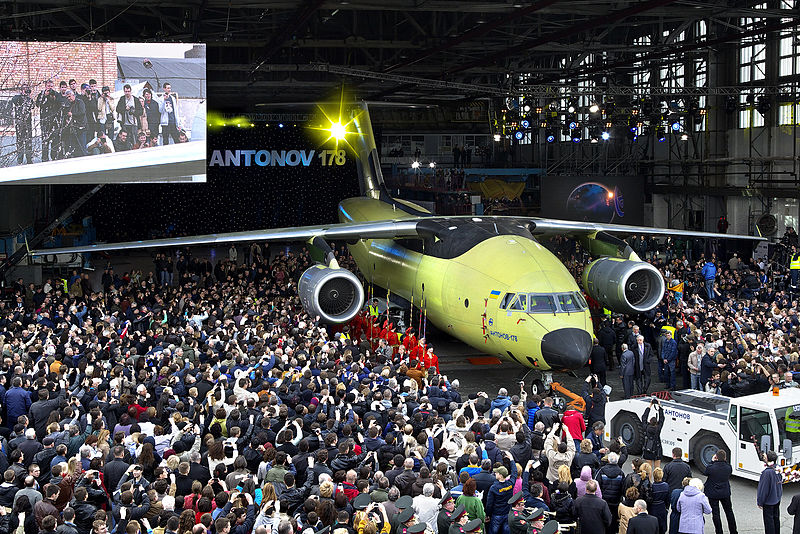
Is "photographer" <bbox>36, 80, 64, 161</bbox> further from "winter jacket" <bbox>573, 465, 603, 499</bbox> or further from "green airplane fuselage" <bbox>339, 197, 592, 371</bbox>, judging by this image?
"winter jacket" <bbox>573, 465, 603, 499</bbox>

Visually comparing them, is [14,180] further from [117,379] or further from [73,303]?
[117,379]

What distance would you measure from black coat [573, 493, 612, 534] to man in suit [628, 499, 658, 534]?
449mm

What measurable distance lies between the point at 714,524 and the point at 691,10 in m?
16.6

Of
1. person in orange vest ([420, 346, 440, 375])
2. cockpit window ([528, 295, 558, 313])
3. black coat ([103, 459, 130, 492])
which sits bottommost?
black coat ([103, 459, 130, 492])

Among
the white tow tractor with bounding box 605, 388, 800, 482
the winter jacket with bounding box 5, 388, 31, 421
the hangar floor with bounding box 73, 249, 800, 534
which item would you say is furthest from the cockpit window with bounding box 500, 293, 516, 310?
the winter jacket with bounding box 5, 388, 31, 421

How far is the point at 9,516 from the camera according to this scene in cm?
855

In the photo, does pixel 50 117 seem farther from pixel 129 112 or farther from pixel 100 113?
pixel 129 112

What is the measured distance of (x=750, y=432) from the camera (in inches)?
486

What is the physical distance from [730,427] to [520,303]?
500 centimetres

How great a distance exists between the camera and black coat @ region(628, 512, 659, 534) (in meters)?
8.73

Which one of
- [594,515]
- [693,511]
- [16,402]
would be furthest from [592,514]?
[16,402]

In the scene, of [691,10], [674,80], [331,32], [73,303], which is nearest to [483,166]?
[674,80]

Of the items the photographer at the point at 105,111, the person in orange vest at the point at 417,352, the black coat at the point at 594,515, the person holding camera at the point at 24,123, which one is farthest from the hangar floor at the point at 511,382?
the person holding camera at the point at 24,123

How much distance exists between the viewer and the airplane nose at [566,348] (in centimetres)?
1548
